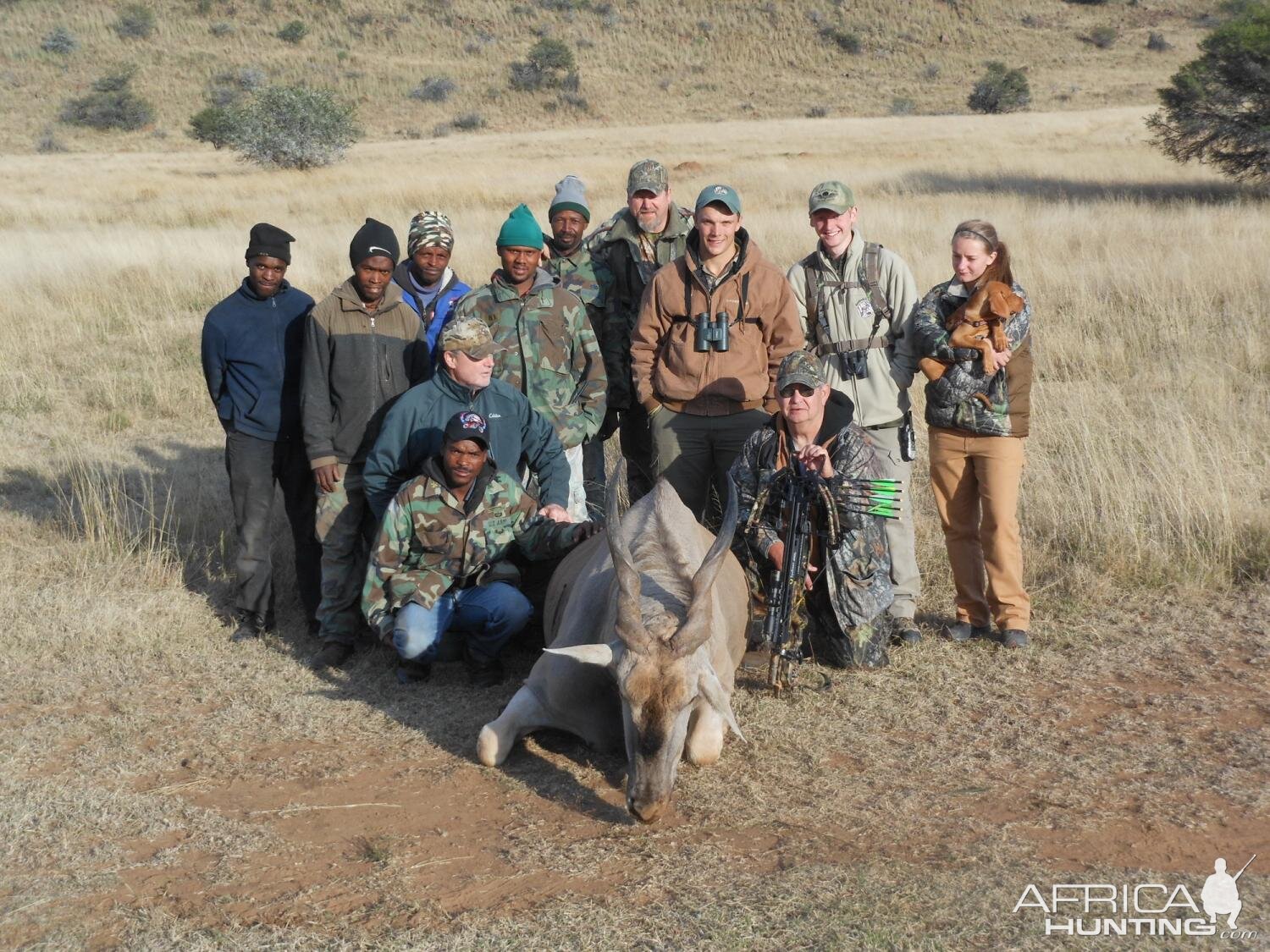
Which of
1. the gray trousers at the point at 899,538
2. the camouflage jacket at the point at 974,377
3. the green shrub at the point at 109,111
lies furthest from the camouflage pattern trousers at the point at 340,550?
the green shrub at the point at 109,111

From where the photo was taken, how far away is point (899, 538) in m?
7.18

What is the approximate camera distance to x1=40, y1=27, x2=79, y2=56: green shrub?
56562 millimetres

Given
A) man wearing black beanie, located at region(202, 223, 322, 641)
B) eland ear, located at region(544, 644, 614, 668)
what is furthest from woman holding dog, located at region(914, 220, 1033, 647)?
man wearing black beanie, located at region(202, 223, 322, 641)

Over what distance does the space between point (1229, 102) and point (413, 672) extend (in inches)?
915

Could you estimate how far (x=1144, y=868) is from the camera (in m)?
4.59

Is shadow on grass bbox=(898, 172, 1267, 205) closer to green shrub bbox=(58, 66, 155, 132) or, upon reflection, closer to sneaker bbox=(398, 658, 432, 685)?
sneaker bbox=(398, 658, 432, 685)

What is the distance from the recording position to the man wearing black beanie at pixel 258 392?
7.02 metres

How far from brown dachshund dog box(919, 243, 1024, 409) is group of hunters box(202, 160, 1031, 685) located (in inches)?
2.6

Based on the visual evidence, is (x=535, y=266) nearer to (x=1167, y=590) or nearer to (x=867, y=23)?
(x=1167, y=590)

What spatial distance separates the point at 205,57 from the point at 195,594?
5655 centimetres

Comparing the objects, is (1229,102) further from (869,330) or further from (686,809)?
(686,809)

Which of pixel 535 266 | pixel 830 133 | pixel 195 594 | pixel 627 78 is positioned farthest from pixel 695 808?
pixel 627 78

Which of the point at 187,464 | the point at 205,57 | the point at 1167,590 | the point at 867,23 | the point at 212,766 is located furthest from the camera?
the point at 867,23

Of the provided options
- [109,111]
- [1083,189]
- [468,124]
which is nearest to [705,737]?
[1083,189]
